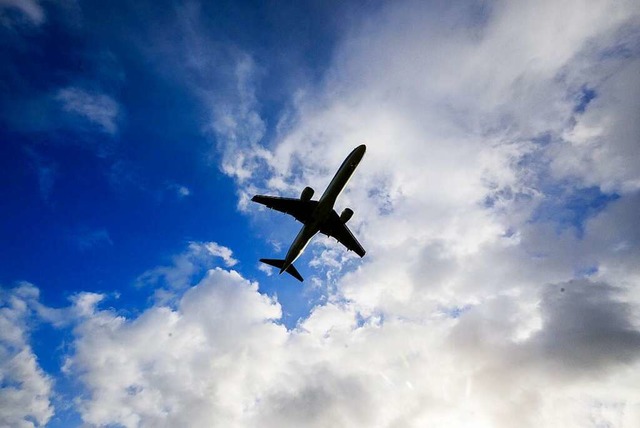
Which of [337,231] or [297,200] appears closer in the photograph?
[297,200]

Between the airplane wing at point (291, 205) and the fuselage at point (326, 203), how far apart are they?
3.97ft

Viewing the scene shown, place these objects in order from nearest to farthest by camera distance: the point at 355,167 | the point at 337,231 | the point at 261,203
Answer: the point at 355,167 → the point at 261,203 → the point at 337,231

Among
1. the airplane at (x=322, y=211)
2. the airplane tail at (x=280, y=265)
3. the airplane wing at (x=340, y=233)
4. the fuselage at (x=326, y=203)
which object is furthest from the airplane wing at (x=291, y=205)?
the airplane tail at (x=280, y=265)

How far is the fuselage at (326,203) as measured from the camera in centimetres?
3619

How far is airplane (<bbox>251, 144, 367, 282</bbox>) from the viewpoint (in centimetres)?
3662

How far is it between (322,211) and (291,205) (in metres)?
4.47

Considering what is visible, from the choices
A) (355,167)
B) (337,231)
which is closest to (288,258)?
(337,231)

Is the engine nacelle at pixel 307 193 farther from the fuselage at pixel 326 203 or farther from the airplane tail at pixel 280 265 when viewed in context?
the airplane tail at pixel 280 265

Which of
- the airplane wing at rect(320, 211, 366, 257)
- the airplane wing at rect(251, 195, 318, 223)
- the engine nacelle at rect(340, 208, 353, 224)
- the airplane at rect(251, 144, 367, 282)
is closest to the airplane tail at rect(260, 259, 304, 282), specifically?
the airplane at rect(251, 144, 367, 282)

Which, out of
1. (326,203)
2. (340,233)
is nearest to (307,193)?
(326,203)

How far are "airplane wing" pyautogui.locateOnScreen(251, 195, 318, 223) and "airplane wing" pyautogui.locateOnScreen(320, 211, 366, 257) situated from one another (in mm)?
2897

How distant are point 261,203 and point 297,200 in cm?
422

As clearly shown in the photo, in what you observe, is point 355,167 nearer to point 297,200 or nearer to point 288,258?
point 297,200

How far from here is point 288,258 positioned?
43875mm
